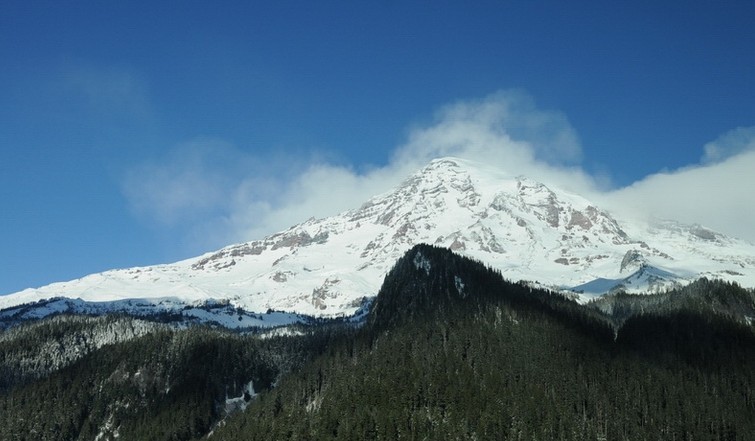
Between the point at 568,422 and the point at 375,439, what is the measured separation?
4830 cm

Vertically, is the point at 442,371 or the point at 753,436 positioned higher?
the point at 442,371

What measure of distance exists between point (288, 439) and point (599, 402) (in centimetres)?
8198

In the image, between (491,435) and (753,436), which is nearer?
(491,435)

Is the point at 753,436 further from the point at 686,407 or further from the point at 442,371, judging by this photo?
the point at 442,371

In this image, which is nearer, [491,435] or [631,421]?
[491,435]

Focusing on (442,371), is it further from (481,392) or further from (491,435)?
(491,435)

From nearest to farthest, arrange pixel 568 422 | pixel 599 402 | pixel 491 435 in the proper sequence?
pixel 491 435 < pixel 568 422 < pixel 599 402

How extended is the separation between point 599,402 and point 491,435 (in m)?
40.0

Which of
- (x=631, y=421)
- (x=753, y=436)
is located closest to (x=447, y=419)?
(x=631, y=421)

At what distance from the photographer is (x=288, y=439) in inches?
6845

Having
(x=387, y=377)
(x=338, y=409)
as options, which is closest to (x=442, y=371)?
(x=387, y=377)

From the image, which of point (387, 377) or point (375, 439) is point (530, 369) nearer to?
point (387, 377)

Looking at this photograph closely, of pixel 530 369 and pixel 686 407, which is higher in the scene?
pixel 530 369

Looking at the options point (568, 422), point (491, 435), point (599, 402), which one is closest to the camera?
point (491, 435)
